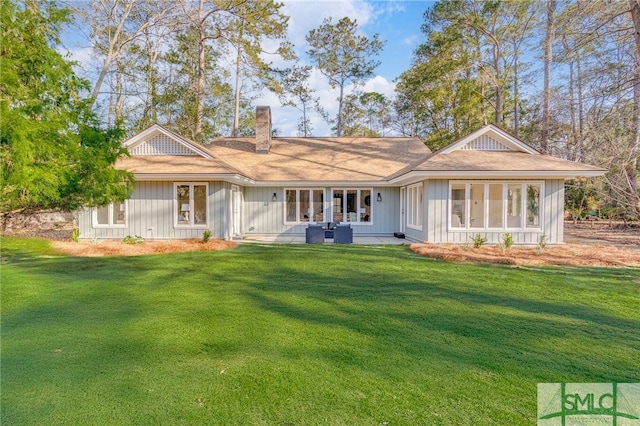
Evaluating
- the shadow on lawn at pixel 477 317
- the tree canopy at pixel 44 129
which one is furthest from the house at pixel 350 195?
the tree canopy at pixel 44 129

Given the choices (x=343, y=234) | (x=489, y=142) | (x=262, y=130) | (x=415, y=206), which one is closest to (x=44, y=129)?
(x=343, y=234)

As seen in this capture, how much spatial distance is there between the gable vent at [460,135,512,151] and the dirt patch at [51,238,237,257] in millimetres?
9237

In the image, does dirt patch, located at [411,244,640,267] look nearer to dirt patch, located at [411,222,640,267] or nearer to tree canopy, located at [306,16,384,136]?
dirt patch, located at [411,222,640,267]

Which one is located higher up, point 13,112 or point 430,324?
point 13,112

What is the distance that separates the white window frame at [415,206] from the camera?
12.8 meters

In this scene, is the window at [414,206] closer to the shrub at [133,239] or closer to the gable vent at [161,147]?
the gable vent at [161,147]

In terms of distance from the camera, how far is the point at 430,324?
4441 mm

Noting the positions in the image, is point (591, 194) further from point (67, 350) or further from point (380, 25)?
point (67, 350)

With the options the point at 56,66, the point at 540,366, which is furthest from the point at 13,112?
the point at 540,366

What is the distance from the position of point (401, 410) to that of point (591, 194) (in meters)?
24.7

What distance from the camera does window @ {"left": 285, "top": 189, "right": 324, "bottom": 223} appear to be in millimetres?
15547

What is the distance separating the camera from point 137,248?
10.9 m

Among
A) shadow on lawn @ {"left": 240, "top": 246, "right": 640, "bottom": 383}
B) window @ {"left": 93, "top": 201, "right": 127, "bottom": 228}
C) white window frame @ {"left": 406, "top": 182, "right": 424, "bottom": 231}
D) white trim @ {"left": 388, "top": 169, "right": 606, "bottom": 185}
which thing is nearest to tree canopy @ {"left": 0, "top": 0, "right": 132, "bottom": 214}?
shadow on lawn @ {"left": 240, "top": 246, "right": 640, "bottom": 383}

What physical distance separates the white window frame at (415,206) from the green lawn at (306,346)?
5793mm
